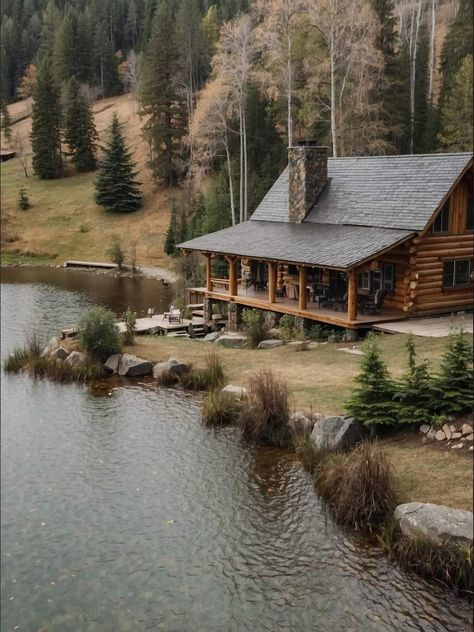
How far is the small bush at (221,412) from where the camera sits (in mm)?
15344

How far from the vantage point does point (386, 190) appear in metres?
Answer: 24.2

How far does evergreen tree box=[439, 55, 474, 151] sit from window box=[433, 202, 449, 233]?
13890mm

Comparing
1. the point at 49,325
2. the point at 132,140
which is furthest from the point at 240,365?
the point at 132,140

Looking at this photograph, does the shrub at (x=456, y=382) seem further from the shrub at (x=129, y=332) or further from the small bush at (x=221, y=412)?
the shrub at (x=129, y=332)

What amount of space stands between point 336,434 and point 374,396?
1.08 m

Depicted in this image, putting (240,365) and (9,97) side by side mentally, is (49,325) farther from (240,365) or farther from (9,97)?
(9,97)

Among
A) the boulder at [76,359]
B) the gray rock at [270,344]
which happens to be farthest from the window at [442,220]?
the boulder at [76,359]

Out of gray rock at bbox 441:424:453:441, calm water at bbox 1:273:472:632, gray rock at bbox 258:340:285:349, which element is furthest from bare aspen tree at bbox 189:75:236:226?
gray rock at bbox 441:424:453:441

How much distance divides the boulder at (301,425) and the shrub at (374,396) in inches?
44.4

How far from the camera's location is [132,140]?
70250 millimetres

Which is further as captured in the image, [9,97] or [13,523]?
[9,97]

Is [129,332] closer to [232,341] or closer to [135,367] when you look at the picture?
[135,367]

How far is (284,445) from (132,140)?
202ft

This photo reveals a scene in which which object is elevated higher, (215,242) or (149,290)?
(215,242)
